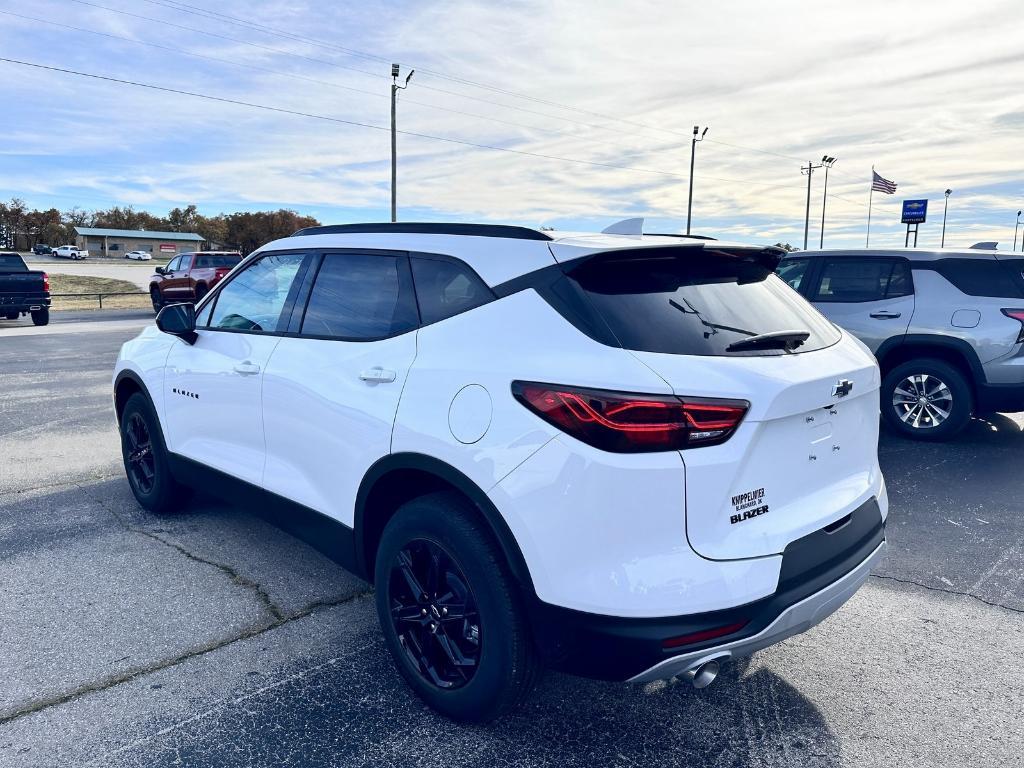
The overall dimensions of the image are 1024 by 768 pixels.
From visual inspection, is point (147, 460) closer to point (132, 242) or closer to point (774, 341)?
point (774, 341)

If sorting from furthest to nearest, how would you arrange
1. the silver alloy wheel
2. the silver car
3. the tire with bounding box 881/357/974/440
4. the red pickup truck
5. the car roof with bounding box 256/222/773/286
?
the red pickup truck → the silver alloy wheel → the tire with bounding box 881/357/974/440 → the silver car → the car roof with bounding box 256/222/773/286

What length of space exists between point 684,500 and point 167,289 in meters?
26.5

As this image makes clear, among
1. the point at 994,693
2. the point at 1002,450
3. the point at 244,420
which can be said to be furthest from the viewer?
the point at 1002,450

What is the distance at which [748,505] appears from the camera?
2334mm

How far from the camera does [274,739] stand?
8.86 feet

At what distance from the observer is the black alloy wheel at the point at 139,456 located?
495cm

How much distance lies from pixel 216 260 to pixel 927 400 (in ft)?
74.7

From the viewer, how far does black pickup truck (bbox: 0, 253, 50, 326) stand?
62.5 ft

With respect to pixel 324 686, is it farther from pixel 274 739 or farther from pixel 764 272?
pixel 764 272

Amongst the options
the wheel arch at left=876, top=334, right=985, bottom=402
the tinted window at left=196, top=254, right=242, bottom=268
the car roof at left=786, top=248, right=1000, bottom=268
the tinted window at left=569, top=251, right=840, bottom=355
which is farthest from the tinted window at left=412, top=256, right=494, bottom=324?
the tinted window at left=196, top=254, right=242, bottom=268

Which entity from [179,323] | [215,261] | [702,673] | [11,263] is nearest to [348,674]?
[702,673]

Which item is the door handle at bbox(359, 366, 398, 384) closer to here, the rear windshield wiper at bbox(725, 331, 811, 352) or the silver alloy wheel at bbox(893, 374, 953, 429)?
the rear windshield wiper at bbox(725, 331, 811, 352)

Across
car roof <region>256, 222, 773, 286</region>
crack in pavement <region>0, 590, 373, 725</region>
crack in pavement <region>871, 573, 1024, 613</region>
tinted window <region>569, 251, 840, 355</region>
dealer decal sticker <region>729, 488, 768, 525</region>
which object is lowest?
crack in pavement <region>0, 590, 373, 725</region>

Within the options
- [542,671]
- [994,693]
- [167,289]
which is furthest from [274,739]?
[167,289]
